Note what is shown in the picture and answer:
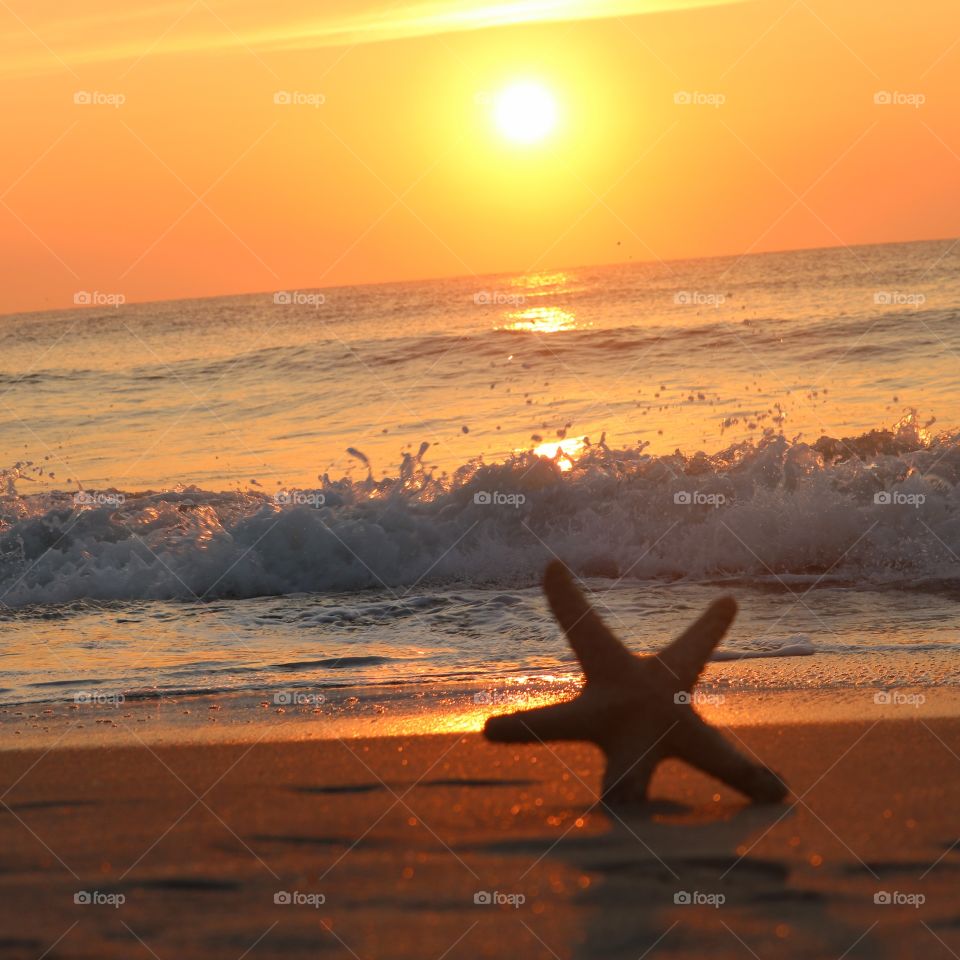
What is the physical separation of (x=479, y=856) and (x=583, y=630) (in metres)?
0.91

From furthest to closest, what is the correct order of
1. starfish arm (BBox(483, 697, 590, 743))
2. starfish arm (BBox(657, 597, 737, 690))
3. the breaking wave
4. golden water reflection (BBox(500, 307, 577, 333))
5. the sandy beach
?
golden water reflection (BBox(500, 307, 577, 333)), the breaking wave, starfish arm (BBox(657, 597, 737, 690)), starfish arm (BBox(483, 697, 590, 743)), the sandy beach

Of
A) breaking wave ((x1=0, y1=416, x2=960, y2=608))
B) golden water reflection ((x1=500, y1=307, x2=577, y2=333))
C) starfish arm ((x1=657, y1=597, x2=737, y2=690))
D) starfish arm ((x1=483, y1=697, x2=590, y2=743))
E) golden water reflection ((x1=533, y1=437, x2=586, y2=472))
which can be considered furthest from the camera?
golden water reflection ((x1=500, y1=307, x2=577, y2=333))

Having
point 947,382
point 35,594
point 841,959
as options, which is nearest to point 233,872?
point 841,959

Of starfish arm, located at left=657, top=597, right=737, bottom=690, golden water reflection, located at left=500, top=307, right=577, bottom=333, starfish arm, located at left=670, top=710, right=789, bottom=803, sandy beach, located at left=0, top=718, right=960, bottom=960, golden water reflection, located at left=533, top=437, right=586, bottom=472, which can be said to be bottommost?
sandy beach, located at left=0, top=718, right=960, bottom=960

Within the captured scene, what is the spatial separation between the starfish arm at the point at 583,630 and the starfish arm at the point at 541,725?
6.9 inches

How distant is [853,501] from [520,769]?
6.92 meters

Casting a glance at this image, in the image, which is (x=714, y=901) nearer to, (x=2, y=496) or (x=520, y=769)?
(x=520, y=769)

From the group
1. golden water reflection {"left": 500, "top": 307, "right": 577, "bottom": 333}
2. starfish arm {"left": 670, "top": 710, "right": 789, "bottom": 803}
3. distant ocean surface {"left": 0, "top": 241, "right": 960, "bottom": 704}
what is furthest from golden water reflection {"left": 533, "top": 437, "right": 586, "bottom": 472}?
golden water reflection {"left": 500, "top": 307, "right": 577, "bottom": 333}

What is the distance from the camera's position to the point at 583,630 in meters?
4.62

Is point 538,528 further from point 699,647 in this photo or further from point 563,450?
point 699,647

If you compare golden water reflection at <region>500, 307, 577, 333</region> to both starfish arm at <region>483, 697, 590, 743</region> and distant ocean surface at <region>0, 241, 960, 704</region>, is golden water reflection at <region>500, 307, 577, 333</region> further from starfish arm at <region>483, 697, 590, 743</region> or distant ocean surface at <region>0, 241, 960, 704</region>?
starfish arm at <region>483, 697, 590, 743</region>

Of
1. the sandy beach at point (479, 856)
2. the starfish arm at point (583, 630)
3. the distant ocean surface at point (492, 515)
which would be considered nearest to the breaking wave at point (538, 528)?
the distant ocean surface at point (492, 515)

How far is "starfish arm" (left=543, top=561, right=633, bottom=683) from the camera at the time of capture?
462 cm

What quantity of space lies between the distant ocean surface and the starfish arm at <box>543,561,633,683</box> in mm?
2150
